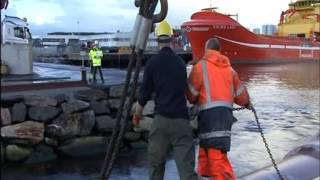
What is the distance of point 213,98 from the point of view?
15.6ft

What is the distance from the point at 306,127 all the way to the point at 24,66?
7.89 meters

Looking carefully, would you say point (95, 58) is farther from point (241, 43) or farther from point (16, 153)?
point (241, 43)

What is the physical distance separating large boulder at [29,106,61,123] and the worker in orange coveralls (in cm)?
633

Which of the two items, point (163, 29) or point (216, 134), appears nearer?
point (163, 29)

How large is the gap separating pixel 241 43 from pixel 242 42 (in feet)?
0.49

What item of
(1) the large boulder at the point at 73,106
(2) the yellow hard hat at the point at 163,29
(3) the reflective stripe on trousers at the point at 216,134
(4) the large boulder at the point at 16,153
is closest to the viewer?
(2) the yellow hard hat at the point at 163,29

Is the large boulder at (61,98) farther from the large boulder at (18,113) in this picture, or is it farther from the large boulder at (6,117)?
the large boulder at (6,117)

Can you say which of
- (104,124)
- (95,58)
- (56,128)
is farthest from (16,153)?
(95,58)

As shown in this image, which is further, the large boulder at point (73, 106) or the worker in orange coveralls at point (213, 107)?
the large boulder at point (73, 106)

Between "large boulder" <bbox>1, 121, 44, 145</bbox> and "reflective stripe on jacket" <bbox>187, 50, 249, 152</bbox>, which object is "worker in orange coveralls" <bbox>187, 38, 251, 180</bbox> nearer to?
"reflective stripe on jacket" <bbox>187, 50, 249, 152</bbox>

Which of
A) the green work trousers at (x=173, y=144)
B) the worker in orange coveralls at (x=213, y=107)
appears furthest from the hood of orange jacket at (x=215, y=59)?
the green work trousers at (x=173, y=144)

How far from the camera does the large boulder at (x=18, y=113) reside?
10.4m

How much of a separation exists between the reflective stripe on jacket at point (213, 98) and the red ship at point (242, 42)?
118 ft

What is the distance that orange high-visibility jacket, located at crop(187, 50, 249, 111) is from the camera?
475 cm
